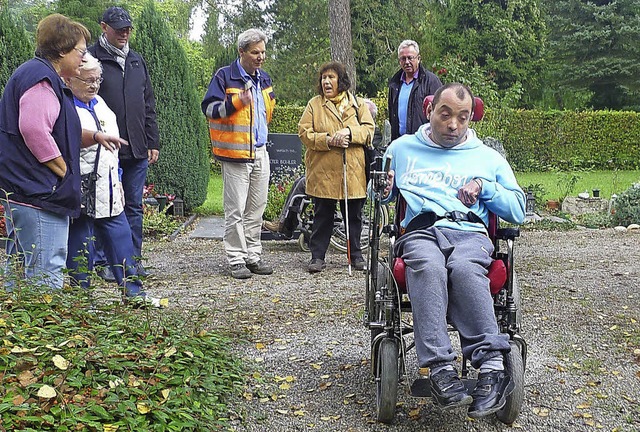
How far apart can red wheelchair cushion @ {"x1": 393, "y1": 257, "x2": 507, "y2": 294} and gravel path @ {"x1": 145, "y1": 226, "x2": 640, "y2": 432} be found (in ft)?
1.98

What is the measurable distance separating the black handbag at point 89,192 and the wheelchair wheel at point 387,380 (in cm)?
199

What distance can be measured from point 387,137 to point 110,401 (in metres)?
4.88

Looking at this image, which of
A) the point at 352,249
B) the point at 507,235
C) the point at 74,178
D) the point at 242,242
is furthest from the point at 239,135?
the point at 507,235

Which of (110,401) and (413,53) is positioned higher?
(413,53)

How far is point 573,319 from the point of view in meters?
5.17

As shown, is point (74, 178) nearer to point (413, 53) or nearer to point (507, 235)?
point (507, 235)

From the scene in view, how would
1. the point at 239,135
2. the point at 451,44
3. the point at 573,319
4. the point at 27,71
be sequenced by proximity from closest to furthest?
1. the point at 27,71
2. the point at 573,319
3. the point at 239,135
4. the point at 451,44

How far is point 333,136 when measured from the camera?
247 inches

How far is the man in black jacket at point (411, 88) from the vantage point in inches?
262

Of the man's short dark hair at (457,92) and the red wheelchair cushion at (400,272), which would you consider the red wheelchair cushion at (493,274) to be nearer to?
the red wheelchair cushion at (400,272)

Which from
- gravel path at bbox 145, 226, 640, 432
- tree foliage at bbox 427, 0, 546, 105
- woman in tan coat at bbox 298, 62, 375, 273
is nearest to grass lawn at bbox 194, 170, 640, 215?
gravel path at bbox 145, 226, 640, 432

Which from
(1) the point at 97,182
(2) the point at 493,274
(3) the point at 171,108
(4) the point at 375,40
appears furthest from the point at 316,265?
(4) the point at 375,40

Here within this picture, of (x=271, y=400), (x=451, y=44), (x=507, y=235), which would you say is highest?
(x=451, y=44)

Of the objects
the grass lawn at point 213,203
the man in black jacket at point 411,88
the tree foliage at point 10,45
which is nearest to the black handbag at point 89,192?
the man in black jacket at point 411,88
